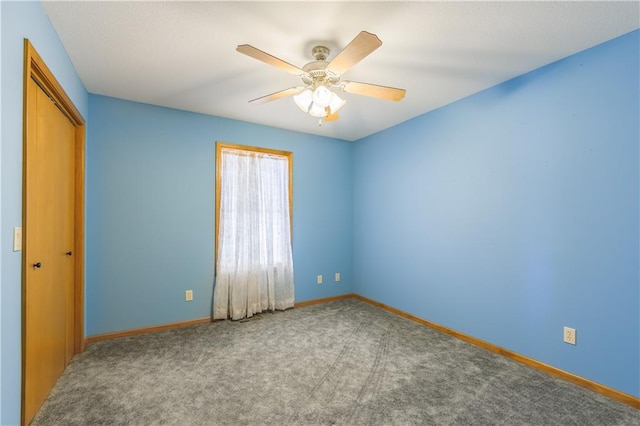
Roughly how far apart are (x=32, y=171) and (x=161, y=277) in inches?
72.8

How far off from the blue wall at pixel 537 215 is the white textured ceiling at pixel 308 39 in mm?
288

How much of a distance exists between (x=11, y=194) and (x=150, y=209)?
1.85 metres

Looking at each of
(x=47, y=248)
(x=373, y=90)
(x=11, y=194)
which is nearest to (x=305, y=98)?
(x=373, y=90)

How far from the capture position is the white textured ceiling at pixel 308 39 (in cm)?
176

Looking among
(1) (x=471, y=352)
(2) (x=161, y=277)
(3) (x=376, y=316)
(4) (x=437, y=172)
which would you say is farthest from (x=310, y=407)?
(4) (x=437, y=172)

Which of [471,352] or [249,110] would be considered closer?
[471,352]

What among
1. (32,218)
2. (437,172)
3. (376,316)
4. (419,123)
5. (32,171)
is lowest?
(376,316)

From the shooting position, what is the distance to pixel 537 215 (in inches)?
96.0

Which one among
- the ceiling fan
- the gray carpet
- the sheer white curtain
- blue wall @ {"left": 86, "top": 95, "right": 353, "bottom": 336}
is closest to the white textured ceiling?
the ceiling fan

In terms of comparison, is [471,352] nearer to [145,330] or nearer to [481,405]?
[481,405]

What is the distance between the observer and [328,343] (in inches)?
113

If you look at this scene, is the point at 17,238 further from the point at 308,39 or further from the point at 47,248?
the point at 308,39

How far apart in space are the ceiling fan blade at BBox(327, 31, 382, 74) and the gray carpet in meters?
2.15

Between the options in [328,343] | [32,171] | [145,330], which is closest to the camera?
[32,171]
